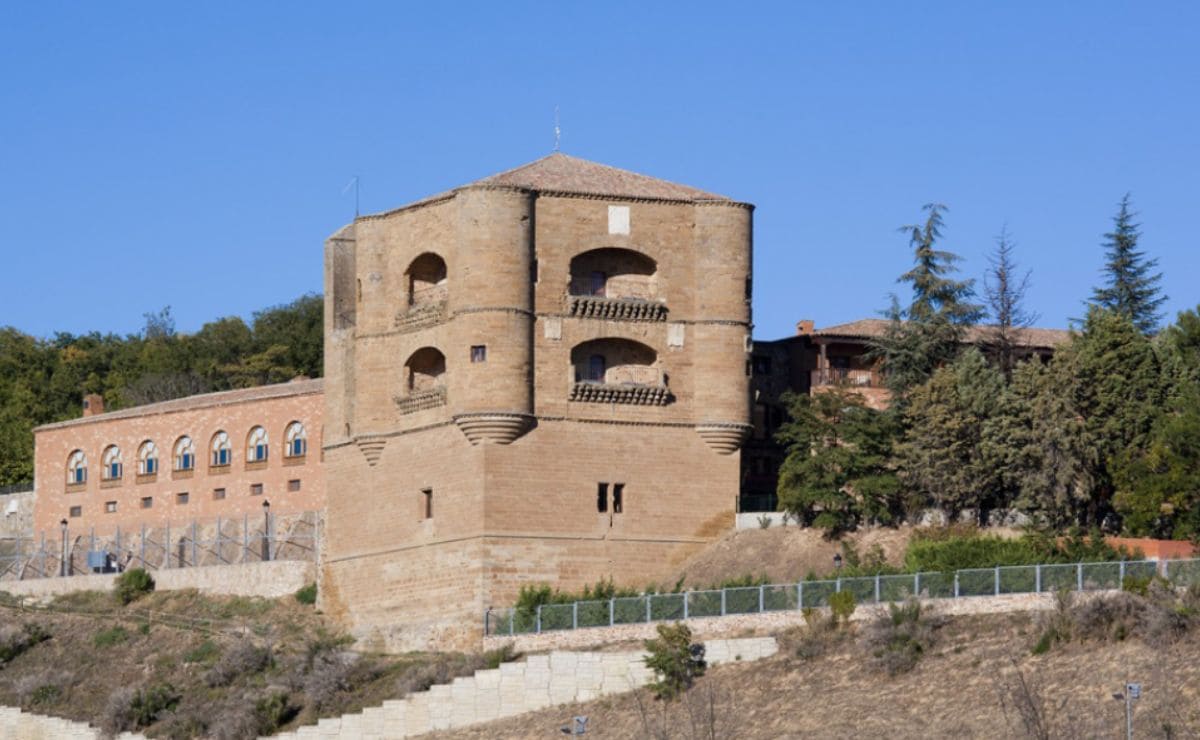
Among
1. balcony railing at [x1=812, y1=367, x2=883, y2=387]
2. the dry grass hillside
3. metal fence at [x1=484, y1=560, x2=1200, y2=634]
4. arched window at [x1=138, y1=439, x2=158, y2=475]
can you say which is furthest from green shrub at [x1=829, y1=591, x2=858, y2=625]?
arched window at [x1=138, y1=439, x2=158, y2=475]

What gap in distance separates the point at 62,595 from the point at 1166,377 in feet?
111

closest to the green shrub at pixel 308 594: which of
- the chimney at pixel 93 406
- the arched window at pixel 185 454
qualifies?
the arched window at pixel 185 454

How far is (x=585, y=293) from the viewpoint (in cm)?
7175

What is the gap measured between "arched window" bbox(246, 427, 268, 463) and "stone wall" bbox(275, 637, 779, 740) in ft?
63.7

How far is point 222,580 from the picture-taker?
78.1 m

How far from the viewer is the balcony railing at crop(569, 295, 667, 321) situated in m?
70.8

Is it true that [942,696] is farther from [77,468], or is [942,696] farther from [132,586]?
[77,468]

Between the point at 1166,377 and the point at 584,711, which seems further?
the point at 1166,377

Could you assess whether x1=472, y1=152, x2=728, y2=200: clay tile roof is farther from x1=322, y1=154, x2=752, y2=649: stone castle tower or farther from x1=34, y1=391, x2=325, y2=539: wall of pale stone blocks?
x1=34, y1=391, x2=325, y2=539: wall of pale stone blocks

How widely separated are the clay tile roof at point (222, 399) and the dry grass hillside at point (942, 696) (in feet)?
77.0

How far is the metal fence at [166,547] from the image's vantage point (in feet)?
262

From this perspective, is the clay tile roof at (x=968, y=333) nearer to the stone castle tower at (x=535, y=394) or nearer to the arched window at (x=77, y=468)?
the stone castle tower at (x=535, y=394)

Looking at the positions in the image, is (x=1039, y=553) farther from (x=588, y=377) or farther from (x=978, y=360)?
(x=588, y=377)

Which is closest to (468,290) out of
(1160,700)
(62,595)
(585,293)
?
(585,293)
